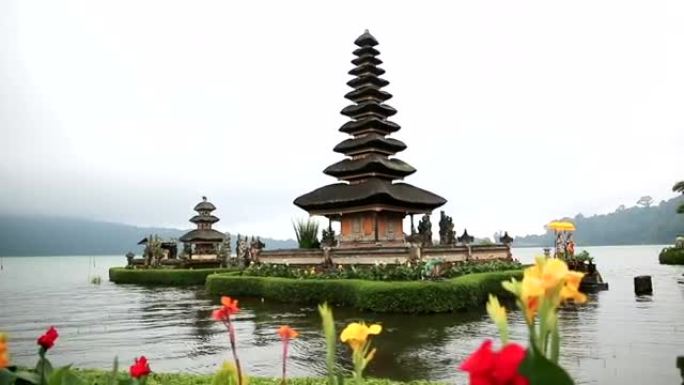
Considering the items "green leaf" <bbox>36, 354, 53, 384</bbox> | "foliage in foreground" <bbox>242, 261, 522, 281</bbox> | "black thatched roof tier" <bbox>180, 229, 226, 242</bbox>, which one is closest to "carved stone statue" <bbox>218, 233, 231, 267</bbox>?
"black thatched roof tier" <bbox>180, 229, 226, 242</bbox>

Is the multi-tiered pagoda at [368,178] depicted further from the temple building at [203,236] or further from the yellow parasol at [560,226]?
the temple building at [203,236]

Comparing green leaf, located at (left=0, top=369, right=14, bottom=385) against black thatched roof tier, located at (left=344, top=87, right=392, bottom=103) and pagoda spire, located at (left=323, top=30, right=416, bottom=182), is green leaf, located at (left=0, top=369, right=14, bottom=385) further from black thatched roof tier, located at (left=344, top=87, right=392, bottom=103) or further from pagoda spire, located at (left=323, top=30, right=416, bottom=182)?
black thatched roof tier, located at (left=344, top=87, right=392, bottom=103)

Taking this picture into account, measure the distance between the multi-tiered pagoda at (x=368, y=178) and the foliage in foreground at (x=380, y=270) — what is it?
4.60 m

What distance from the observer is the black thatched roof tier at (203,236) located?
45.9 metres

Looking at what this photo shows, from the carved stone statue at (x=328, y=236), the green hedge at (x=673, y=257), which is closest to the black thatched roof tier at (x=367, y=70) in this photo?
the carved stone statue at (x=328, y=236)

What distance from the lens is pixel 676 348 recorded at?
1134 cm

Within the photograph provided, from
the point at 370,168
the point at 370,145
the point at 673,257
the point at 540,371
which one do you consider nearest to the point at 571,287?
the point at 540,371

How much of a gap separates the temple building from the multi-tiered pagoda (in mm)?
18912

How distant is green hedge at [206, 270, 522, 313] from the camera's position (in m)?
16.9

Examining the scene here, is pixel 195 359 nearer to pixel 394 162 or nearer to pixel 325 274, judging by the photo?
pixel 325 274

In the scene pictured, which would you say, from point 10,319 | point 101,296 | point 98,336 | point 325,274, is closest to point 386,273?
point 325,274

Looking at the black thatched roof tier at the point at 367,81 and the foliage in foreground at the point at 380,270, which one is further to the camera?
the black thatched roof tier at the point at 367,81

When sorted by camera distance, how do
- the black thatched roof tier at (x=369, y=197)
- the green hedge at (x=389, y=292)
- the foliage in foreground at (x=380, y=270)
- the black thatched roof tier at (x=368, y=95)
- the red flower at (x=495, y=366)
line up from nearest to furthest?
the red flower at (x=495, y=366) < the green hedge at (x=389, y=292) < the foliage in foreground at (x=380, y=270) < the black thatched roof tier at (x=369, y=197) < the black thatched roof tier at (x=368, y=95)

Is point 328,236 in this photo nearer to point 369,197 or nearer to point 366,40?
point 369,197
